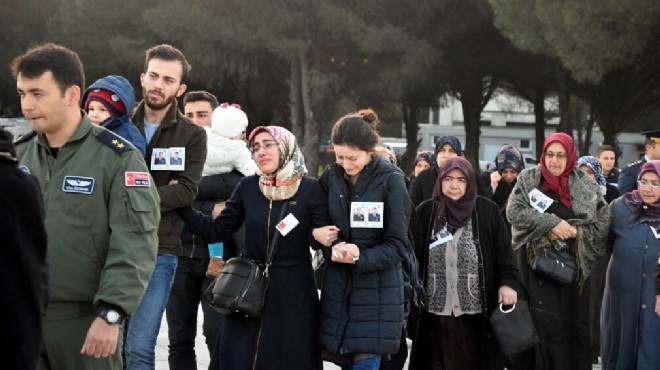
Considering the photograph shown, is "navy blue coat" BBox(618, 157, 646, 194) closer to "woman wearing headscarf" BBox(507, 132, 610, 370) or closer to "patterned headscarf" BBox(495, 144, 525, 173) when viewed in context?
"patterned headscarf" BBox(495, 144, 525, 173)

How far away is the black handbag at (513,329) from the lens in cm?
636

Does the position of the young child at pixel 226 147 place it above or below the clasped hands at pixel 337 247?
above

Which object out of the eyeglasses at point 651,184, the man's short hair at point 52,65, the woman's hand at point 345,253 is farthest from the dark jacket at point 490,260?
the man's short hair at point 52,65

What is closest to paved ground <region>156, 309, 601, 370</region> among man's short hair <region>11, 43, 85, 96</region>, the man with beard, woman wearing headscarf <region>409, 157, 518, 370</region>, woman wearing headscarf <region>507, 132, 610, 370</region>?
woman wearing headscarf <region>507, 132, 610, 370</region>

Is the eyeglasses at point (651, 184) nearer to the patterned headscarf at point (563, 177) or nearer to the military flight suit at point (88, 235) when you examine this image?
the patterned headscarf at point (563, 177)

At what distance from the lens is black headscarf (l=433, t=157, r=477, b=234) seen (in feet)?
21.3

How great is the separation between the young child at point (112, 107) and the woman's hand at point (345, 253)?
1.11 m

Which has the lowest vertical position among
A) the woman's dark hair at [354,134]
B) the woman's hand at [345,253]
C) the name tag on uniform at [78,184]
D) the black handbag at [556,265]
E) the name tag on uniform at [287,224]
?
the black handbag at [556,265]

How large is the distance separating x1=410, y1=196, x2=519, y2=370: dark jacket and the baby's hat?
1.36m

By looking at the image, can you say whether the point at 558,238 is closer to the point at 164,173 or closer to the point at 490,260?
the point at 490,260

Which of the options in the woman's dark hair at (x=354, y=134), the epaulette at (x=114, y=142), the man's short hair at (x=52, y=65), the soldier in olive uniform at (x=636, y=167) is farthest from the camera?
the soldier in olive uniform at (x=636, y=167)

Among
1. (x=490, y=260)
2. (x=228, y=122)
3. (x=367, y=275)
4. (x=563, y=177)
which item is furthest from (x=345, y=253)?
(x=563, y=177)

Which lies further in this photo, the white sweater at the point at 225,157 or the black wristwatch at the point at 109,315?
the white sweater at the point at 225,157

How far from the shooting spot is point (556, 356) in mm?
7062
